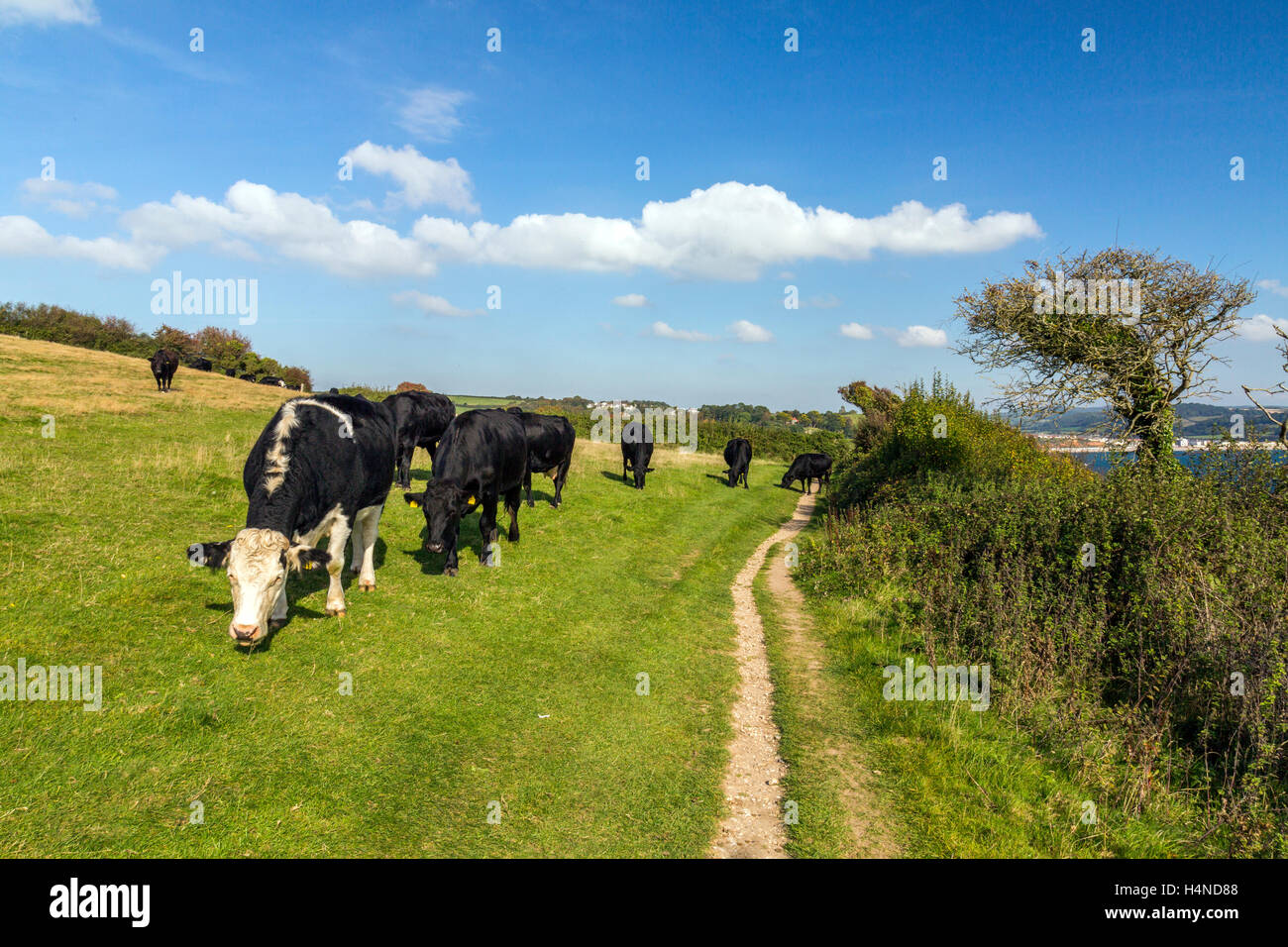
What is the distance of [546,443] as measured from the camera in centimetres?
1725

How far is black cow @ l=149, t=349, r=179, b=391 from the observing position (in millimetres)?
27984

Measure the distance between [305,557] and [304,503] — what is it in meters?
1.02

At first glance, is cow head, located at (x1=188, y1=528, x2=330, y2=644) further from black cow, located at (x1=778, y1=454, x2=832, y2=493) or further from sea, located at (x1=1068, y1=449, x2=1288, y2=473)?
black cow, located at (x1=778, y1=454, x2=832, y2=493)

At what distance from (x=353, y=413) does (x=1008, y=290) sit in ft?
49.2

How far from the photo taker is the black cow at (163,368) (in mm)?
27984

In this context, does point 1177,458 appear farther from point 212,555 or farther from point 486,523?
point 212,555

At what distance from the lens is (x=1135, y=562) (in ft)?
30.4

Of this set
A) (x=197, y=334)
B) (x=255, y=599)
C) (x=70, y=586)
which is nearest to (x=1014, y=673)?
(x=255, y=599)

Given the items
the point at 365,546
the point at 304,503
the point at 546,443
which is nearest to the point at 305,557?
the point at 304,503

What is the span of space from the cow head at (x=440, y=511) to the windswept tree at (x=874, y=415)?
20.4 metres

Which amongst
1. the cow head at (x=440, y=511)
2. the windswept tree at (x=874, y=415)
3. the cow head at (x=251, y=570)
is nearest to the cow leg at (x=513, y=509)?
the cow head at (x=440, y=511)

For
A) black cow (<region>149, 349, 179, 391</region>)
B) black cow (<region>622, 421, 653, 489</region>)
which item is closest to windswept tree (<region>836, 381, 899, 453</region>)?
black cow (<region>622, 421, 653, 489</region>)

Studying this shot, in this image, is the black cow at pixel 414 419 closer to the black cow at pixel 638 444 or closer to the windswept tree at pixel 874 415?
the black cow at pixel 638 444
